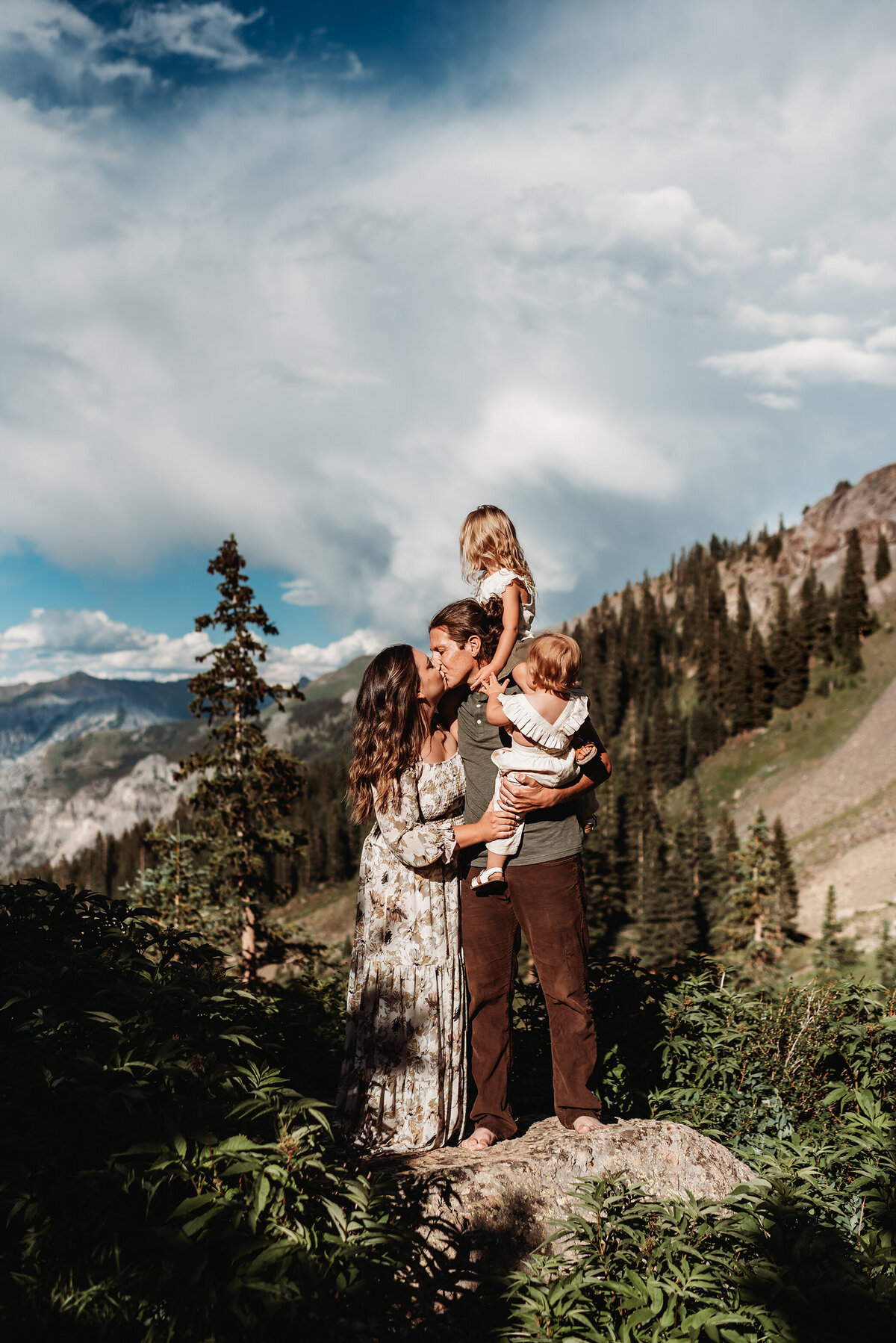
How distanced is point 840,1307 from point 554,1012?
1.89 metres

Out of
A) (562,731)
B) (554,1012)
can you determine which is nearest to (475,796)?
(562,731)

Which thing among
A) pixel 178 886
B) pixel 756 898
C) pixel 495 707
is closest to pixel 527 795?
pixel 495 707

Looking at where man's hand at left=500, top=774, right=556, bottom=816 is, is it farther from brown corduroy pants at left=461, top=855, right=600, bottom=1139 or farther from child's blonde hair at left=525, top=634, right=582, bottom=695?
child's blonde hair at left=525, top=634, right=582, bottom=695

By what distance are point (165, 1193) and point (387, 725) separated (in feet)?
7.72

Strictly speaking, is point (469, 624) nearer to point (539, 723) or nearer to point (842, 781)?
point (539, 723)

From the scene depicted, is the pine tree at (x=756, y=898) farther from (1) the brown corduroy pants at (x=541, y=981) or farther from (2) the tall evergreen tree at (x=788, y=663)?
(2) the tall evergreen tree at (x=788, y=663)

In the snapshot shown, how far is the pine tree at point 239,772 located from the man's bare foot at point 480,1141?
12.7 metres

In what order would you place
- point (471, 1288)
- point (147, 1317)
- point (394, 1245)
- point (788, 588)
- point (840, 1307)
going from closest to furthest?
point (147, 1317)
point (394, 1245)
point (840, 1307)
point (471, 1288)
point (788, 588)

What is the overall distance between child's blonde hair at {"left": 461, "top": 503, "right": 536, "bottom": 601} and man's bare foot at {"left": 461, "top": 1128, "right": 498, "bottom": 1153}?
11.4 feet

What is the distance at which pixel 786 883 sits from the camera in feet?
160

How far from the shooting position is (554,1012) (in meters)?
4.40

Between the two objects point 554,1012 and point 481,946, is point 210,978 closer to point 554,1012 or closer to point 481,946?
point 481,946

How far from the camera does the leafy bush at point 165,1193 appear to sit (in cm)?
217

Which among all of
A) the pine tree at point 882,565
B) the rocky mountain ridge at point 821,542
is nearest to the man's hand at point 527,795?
the pine tree at point 882,565
